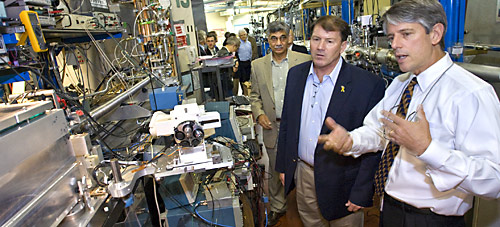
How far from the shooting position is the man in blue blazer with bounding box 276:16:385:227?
1539 mm

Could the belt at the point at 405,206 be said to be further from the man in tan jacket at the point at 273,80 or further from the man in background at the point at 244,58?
the man in background at the point at 244,58

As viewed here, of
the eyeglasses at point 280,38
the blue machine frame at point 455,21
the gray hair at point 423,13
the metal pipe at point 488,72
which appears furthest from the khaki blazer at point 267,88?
the gray hair at point 423,13

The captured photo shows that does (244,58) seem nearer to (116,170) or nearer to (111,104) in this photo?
(111,104)

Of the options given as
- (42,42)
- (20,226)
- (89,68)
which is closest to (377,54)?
(42,42)

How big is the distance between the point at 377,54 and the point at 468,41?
60cm

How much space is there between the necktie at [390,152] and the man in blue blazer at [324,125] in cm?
12

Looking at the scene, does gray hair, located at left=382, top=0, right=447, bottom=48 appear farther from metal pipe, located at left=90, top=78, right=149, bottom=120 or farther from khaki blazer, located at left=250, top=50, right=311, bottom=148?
metal pipe, located at left=90, top=78, right=149, bottom=120

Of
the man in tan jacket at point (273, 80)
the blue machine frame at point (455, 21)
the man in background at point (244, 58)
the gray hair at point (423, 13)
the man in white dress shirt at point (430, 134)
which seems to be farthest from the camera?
the man in background at point (244, 58)

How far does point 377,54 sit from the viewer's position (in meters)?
2.47

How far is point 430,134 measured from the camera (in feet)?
3.23

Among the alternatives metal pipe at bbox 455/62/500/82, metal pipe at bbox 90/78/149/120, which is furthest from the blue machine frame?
metal pipe at bbox 90/78/149/120

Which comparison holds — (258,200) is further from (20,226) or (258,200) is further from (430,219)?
(20,226)

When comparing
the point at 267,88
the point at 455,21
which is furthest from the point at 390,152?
the point at 455,21

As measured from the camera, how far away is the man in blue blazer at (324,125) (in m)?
1.54
